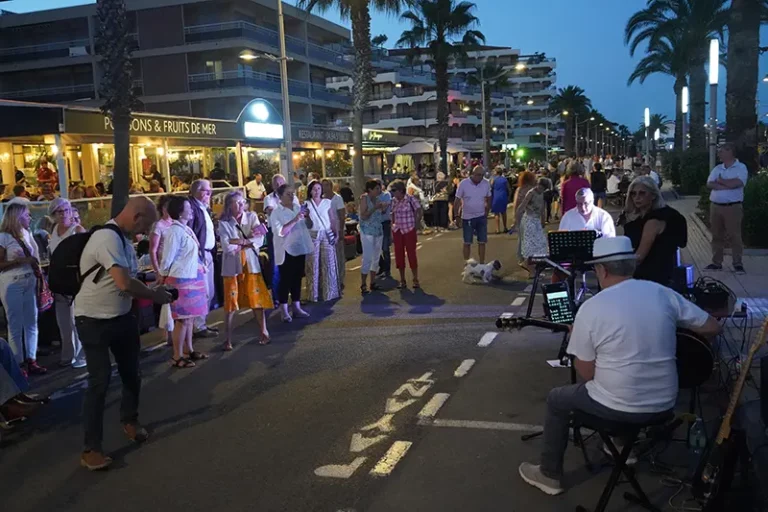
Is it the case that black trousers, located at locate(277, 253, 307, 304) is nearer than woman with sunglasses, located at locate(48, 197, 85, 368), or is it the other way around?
woman with sunglasses, located at locate(48, 197, 85, 368)

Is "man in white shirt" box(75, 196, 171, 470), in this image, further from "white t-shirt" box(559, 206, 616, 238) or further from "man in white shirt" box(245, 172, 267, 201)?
"man in white shirt" box(245, 172, 267, 201)

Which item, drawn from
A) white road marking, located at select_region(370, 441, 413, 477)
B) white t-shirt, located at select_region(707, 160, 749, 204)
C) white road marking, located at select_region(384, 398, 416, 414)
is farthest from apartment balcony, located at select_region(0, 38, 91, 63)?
white road marking, located at select_region(370, 441, 413, 477)

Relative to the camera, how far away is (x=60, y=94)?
48.8 m

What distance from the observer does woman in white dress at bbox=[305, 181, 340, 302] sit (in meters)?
10.2

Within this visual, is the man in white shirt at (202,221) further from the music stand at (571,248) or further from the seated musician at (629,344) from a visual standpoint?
the seated musician at (629,344)

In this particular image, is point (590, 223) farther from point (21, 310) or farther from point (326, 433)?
point (21, 310)

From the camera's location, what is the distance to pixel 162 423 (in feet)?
19.3

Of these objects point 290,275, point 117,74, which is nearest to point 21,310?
point 290,275

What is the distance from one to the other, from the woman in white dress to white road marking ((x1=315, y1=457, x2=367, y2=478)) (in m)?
5.69

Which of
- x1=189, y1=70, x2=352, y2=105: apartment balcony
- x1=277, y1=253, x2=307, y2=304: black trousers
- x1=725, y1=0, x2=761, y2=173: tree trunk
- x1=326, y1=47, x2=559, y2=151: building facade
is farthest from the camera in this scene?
x1=326, y1=47, x2=559, y2=151: building facade

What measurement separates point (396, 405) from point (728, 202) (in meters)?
7.00

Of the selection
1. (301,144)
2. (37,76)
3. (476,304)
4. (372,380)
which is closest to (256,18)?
(37,76)

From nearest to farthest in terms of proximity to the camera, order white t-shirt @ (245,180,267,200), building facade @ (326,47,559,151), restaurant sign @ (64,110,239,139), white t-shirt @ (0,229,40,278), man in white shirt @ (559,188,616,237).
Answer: white t-shirt @ (0,229,40,278) < man in white shirt @ (559,188,616,237) < white t-shirt @ (245,180,267,200) < restaurant sign @ (64,110,239,139) < building facade @ (326,47,559,151)

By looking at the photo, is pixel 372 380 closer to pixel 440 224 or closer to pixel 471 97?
pixel 440 224
